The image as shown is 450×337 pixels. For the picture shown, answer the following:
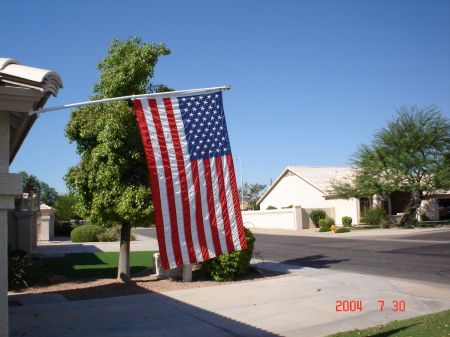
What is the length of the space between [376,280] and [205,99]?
7.92 meters

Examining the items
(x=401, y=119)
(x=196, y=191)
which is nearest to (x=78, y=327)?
(x=196, y=191)

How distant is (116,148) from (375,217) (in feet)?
110

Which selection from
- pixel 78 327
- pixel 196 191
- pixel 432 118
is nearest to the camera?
pixel 196 191

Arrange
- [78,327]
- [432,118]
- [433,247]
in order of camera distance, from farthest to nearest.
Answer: [432,118] < [433,247] < [78,327]

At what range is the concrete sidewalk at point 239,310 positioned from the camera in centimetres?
739

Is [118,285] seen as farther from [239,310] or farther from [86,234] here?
[86,234]

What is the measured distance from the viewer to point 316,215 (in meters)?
43.2

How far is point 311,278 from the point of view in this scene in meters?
12.5

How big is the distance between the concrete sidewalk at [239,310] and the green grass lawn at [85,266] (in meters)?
3.74

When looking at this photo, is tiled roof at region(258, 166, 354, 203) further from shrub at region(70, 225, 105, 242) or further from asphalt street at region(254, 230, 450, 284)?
asphalt street at region(254, 230, 450, 284)

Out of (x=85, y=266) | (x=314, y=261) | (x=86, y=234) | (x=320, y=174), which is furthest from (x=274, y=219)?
(x=85, y=266)

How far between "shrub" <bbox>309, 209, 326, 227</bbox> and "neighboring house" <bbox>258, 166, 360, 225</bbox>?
4.11 feet

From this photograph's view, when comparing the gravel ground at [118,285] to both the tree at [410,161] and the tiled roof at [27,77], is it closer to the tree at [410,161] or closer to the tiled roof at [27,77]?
the tiled roof at [27,77]

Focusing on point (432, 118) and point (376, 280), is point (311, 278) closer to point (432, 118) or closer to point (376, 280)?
point (376, 280)
